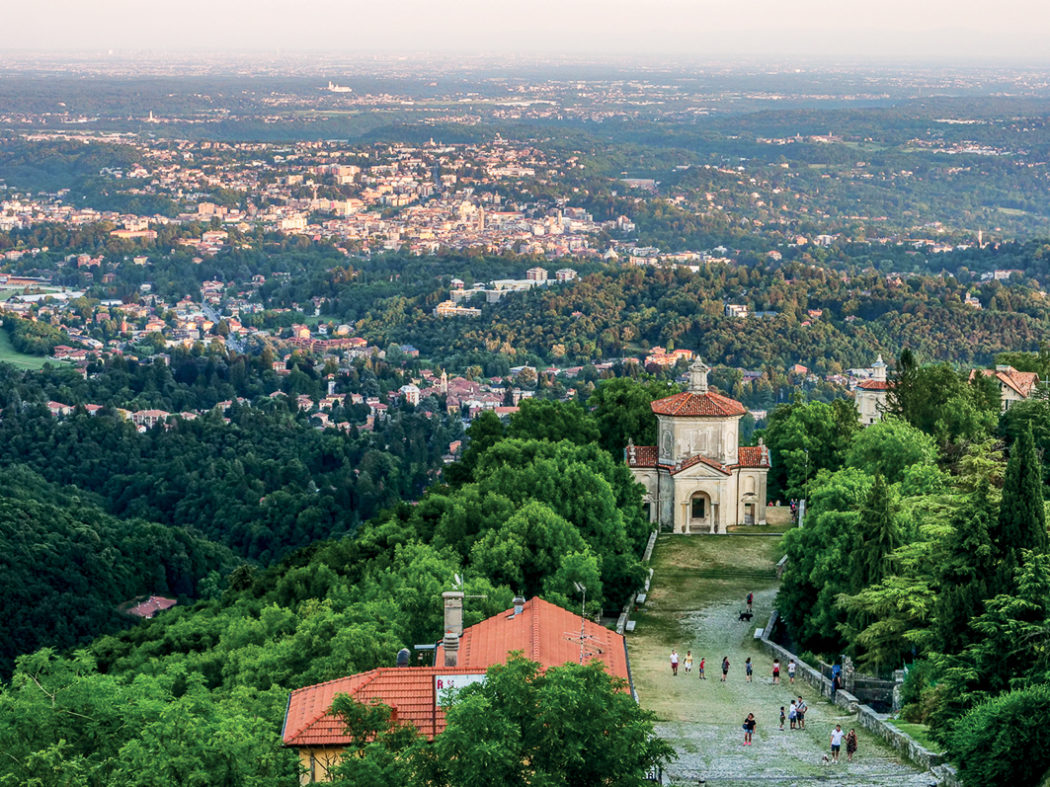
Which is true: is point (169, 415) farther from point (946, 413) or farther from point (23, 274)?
point (23, 274)

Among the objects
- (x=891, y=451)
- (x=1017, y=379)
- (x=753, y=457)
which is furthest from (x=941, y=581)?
(x=1017, y=379)

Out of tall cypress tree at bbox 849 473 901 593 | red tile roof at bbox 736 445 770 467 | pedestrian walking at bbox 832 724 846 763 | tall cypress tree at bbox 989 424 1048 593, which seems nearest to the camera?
pedestrian walking at bbox 832 724 846 763

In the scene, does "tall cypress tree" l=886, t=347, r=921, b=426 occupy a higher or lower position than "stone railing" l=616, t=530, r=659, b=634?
higher

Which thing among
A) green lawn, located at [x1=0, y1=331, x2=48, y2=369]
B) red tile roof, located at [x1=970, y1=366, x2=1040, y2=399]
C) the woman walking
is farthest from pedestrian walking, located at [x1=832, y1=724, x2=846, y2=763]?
green lawn, located at [x1=0, y1=331, x2=48, y2=369]

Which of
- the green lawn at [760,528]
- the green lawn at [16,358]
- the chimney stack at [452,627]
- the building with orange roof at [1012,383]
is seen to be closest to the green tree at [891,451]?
the green lawn at [760,528]

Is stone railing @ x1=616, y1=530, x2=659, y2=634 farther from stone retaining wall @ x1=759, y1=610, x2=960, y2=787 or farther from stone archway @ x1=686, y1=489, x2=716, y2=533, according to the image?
stone retaining wall @ x1=759, y1=610, x2=960, y2=787

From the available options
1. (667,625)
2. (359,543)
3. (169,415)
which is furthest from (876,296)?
(667,625)

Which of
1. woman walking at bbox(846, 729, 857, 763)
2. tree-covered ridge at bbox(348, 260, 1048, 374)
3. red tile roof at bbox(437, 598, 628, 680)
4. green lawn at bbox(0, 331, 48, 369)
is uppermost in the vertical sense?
red tile roof at bbox(437, 598, 628, 680)
